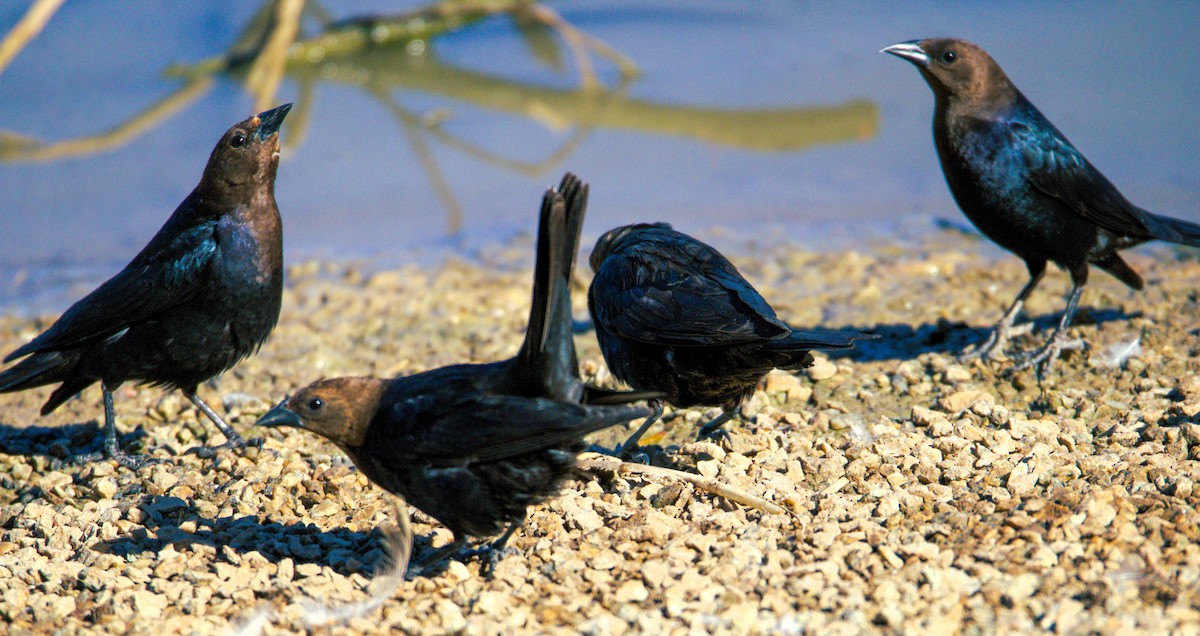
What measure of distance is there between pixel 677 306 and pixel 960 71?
2152 mm

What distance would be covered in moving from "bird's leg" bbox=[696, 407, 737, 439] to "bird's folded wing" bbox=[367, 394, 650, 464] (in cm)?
113

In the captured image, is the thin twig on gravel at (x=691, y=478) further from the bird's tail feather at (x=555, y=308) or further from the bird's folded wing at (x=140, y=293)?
the bird's folded wing at (x=140, y=293)

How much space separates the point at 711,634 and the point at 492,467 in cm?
90

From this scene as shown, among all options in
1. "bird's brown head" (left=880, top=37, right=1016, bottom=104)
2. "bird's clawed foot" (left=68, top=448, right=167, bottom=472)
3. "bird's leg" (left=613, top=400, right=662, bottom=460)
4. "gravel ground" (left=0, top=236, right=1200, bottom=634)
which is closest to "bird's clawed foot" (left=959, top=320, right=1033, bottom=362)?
"gravel ground" (left=0, top=236, right=1200, bottom=634)

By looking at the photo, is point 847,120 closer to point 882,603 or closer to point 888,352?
point 888,352

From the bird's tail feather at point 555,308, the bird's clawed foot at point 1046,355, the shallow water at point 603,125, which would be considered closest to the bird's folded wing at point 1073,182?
the bird's clawed foot at point 1046,355

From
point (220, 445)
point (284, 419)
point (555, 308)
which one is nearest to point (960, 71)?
point (555, 308)

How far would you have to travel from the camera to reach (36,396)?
5.82 m

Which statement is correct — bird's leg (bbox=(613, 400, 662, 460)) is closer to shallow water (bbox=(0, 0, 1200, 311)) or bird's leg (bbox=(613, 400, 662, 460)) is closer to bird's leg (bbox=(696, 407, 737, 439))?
bird's leg (bbox=(696, 407, 737, 439))

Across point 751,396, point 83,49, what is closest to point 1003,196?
point 751,396

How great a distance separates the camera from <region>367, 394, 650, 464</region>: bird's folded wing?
11.6 ft

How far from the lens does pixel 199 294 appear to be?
4.67 metres

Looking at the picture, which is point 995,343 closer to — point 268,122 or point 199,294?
point 268,122

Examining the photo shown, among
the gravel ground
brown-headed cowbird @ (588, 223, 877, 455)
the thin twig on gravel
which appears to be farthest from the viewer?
brown-headed cowbird @ (588, 223, 877, 455)
